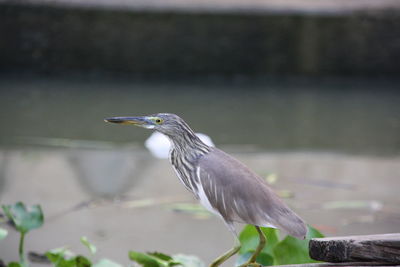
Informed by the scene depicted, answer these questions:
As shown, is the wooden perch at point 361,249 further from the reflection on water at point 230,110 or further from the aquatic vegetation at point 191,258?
the reflection on water at point 230,110

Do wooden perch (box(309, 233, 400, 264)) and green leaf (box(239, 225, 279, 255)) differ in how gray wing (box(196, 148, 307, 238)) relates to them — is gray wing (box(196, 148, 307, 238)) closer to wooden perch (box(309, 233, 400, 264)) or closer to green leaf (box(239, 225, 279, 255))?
wooden perch (box(309, 233, 400, 264))

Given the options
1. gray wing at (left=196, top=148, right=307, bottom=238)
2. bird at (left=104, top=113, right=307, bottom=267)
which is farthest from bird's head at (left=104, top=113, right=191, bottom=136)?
gray wing at (left=196, top=148, right=307, bottom=238)

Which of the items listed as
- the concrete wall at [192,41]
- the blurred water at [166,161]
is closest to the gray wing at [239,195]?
the blurred water at [166,161]

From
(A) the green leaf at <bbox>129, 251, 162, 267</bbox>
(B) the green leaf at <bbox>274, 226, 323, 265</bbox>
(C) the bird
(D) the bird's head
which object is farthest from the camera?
(A) the green leaf at <bbox>129, 251, 162, 267</bbox>

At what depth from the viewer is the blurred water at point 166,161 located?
3922 millimetres

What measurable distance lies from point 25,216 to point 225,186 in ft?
3.34

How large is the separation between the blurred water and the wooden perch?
1.40m

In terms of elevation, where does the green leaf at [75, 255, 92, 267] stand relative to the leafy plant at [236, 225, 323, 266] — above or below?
below

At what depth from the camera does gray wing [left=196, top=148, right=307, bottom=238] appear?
247 centimetres

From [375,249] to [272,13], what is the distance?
18.3 feet

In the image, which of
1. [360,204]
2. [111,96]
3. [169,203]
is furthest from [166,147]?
[111,96]

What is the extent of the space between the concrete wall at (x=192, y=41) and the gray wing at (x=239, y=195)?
5.08 m

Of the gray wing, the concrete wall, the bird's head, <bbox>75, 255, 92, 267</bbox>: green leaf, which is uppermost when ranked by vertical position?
the concrete wall

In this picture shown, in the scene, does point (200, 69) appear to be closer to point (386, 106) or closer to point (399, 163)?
point (386, 106)
